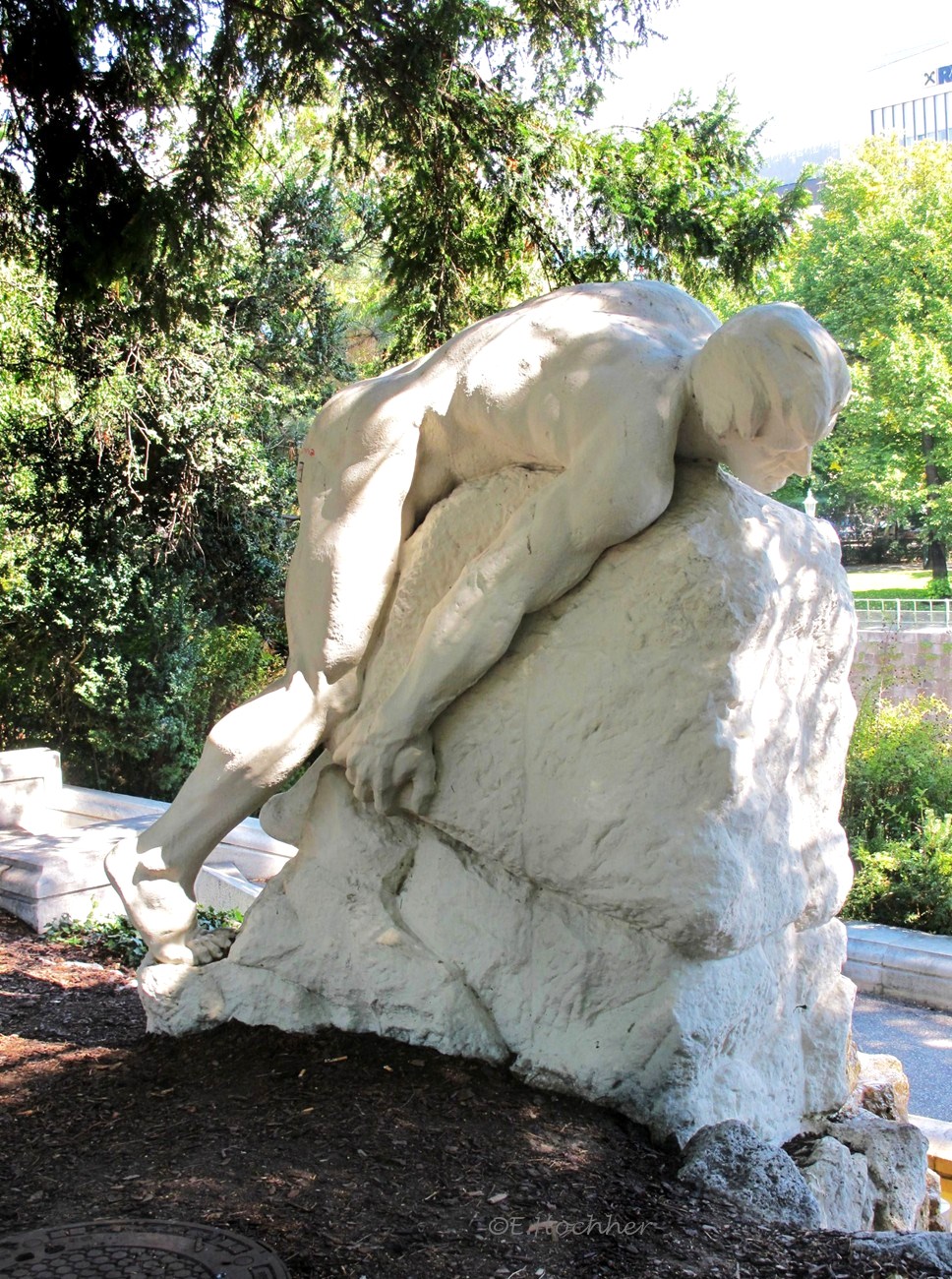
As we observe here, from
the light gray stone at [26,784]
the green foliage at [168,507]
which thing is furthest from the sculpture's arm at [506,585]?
the green foliage at [168,507]

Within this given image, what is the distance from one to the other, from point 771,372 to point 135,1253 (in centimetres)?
222

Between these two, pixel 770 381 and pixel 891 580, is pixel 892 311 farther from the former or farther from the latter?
pixel 770 381

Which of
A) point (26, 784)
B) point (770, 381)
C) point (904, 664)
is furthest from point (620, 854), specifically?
point (904, 664)

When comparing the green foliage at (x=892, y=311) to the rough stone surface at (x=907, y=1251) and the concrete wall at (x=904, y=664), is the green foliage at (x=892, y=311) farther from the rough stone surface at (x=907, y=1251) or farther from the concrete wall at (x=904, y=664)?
the rough stone surface at (x=907, y=1251)

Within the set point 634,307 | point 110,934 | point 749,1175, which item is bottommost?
point 110,934

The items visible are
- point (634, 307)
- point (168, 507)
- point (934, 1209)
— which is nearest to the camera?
point (634, 307)

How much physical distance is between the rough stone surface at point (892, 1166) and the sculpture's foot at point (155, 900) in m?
1.90

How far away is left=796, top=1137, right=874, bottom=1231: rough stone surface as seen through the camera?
2.87 meters

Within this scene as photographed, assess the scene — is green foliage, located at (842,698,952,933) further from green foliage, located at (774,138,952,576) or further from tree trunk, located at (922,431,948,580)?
tree trunk, located at (922,431,948,580)

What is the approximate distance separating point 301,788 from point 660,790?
45.1 inches

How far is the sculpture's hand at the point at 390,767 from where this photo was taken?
307 centimetres

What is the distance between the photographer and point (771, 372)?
2.63 meters

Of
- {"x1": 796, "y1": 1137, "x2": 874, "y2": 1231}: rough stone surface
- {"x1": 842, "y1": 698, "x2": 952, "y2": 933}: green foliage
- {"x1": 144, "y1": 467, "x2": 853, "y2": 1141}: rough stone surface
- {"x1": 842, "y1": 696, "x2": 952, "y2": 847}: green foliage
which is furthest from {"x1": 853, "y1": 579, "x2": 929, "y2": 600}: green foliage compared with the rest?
{"x1": 796, "y1": 1137, "x2": 874, "y2": 1231}: rough stone surface

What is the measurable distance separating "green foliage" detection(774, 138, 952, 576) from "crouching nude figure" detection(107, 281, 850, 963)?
21.7 meters
